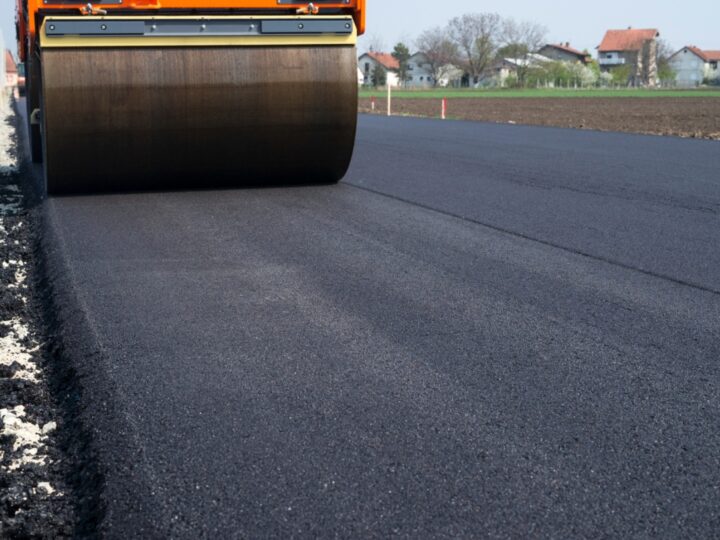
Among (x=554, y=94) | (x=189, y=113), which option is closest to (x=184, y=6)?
(x=189, y=113)

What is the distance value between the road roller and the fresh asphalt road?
2.41 feet

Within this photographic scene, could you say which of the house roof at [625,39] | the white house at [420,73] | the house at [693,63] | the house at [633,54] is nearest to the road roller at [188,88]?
the house at [633,54]

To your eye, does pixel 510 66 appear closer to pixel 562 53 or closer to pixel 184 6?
pixel 562 53

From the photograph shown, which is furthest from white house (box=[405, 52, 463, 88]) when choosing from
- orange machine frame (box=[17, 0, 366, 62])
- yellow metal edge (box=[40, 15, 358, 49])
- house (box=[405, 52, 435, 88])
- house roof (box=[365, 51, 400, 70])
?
yellow metal edge (box=[40, 15, 358, 49])

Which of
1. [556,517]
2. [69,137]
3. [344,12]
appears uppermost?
[344,12]

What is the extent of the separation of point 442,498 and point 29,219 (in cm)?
619

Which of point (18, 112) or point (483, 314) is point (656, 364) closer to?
point (483, 314)

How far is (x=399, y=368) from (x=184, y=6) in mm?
5336

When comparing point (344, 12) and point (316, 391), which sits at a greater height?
point (344, 12)

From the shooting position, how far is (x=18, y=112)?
30.6 m

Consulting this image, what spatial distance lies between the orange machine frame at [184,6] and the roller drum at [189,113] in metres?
0.35

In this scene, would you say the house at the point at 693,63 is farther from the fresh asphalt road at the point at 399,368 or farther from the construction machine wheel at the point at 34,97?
the fresh asphalt road at the point at 399,368

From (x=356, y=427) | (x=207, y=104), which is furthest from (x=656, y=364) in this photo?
(x=207, y=104)

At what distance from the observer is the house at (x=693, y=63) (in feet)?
477
